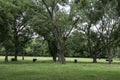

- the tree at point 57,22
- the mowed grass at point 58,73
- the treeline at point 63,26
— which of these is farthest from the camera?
the treeline at point 63,26

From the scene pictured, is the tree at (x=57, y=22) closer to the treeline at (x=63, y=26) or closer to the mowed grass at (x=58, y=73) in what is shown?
the treeline at (x=63, y=26)

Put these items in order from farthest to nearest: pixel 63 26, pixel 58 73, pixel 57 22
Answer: pixel 63 26
pixel 57 22
pixel 58 73

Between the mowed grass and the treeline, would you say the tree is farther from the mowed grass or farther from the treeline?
the mowed grass

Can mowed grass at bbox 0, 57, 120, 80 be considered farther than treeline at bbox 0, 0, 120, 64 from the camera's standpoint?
No

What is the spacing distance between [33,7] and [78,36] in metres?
13.8

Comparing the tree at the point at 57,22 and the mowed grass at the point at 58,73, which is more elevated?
the tree at the point at 57,22

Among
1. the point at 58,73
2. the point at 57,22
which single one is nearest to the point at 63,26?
the point at 57,22

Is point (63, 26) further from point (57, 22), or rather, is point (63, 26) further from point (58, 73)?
point (58, 73)

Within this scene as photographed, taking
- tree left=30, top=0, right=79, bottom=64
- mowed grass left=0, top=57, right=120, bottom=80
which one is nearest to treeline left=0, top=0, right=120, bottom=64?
tree left=30, top=0, right=79, bottom=64

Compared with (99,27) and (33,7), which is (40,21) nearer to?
(33,7)

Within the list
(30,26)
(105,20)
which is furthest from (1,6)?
(105,20)

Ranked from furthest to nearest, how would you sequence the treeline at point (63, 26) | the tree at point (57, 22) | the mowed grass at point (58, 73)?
1. the treeline at point (63, 26)
2. the tree at point (57, 22)
3. the mowed grass at point (58, 73)

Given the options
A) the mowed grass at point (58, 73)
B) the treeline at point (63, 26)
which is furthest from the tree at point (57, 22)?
the mowed grass at point (58, 73)

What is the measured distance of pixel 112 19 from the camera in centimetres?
4294
